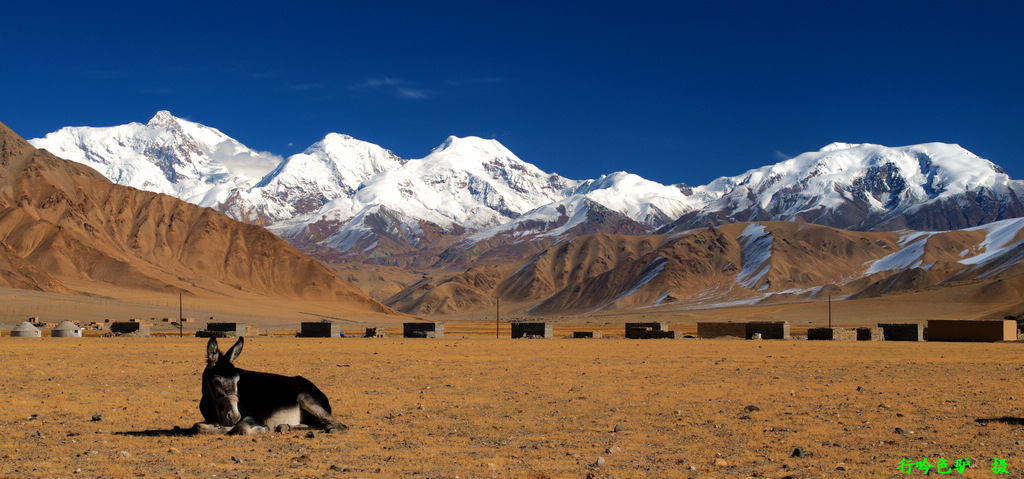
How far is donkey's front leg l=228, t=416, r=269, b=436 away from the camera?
12203 mm

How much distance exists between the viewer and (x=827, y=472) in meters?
10.1

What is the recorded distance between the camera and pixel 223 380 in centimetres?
1151

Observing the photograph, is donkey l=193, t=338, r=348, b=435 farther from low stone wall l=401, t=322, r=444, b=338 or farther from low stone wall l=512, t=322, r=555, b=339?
low stone wall l=512, t=322, r=555, b=339

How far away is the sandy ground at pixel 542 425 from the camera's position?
10.5 m

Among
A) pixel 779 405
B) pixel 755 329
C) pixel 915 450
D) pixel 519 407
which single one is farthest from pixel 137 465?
pixel 755 329

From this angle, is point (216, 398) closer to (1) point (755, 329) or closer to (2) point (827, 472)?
(2) point (827, 472)

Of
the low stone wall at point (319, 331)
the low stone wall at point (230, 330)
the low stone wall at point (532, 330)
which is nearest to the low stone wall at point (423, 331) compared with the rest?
the low stone wall at point (319, 331)

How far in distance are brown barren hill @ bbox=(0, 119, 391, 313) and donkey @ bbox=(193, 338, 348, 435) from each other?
128 m

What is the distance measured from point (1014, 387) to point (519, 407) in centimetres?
1188

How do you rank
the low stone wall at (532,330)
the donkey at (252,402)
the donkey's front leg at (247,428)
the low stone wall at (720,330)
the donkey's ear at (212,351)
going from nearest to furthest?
the donkey's ear at (212,351) < the donkey at (252,402) < the donkey's front leg at (247,428) < the low stone wall at (720,330) < the low stone wall at (532,330)

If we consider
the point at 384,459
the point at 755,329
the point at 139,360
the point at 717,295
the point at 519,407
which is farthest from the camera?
the point at 717,295

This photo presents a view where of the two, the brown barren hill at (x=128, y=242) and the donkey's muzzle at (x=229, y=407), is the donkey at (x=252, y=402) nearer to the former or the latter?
the donkey's muzzle at (x=229, y=407)

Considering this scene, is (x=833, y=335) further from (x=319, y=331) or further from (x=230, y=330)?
(x=230, y=330)

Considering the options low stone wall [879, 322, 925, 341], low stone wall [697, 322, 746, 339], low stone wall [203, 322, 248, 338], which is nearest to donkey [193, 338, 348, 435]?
low stone wall [203, 322, 248, 338]
